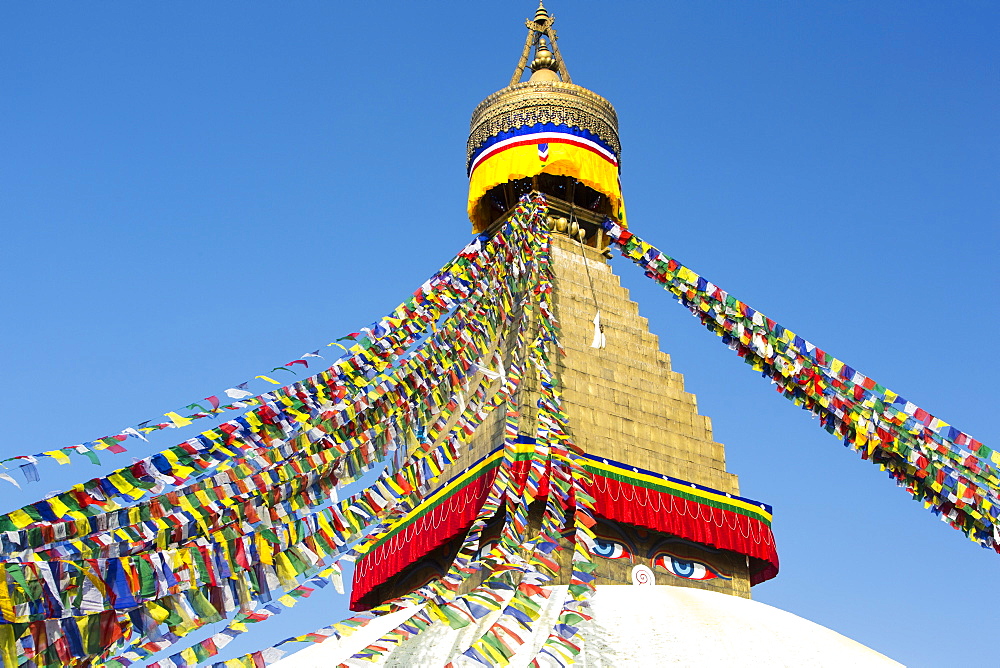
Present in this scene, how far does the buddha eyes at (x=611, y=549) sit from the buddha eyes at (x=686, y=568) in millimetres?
405

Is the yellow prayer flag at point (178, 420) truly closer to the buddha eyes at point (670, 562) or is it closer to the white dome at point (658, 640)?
the white dome at point (658, 640)

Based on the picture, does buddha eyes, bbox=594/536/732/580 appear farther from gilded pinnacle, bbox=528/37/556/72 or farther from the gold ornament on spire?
gilded pinnacle, bbox=528/37/556/72

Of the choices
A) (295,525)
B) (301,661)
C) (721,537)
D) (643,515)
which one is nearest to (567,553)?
(643,515)

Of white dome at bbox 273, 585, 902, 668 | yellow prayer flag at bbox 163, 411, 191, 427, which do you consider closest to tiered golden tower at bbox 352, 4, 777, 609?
white dome at bbox 273, 585, 902, 668

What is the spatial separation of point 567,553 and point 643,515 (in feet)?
3.35

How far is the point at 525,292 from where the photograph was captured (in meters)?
12.0

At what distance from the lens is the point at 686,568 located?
11.4 meters

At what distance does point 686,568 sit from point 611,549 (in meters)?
0.99

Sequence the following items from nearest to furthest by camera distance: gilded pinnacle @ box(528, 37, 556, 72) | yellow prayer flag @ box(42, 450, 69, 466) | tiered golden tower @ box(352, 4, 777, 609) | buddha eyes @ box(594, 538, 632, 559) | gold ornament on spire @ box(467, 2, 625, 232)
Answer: yellow prayer flag @ box(42, 450, 69, 466), buddha eyes @ box(594, 538, 632, 559), tiered golden tower @ box(352, 4, 777, 609), gold ornament on spire @ box(467, 2, 625, 232), gilded pinnacle @ box(528, 37, 556, 72)

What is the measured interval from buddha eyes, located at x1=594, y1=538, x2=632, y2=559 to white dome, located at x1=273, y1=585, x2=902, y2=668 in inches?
38.8

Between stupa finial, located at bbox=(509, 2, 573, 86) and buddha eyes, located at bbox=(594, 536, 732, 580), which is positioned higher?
stupa finial, located at bbox=(509, 2, 573, 86)

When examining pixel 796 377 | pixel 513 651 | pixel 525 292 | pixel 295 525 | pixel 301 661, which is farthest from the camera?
pixel 525 292

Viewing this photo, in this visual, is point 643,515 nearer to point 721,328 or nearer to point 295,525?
point 721,328

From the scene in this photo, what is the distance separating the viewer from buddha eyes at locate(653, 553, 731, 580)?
11.3 meters
